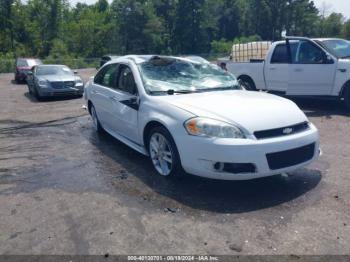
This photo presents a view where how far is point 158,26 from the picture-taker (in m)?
70.8

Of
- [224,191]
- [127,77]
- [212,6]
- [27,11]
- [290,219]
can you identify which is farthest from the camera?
[212,6]

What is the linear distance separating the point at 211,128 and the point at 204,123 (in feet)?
0.33

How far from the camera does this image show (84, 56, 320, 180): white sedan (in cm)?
421

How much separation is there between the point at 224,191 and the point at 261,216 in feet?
2.37

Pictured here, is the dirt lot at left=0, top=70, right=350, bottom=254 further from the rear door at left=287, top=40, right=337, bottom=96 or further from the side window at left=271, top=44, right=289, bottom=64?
the side window at left=271, top=44, right=289, bottom=64

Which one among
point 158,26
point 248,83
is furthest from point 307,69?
point 158,26

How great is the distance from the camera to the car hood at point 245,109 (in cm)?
432

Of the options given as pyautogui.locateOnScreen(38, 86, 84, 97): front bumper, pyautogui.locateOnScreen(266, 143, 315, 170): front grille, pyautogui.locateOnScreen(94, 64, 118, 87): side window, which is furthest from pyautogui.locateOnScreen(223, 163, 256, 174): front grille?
pyautogui.locateOnScreen(38, 86, 84, 97): front bumper

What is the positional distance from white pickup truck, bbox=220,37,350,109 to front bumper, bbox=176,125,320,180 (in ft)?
16.7

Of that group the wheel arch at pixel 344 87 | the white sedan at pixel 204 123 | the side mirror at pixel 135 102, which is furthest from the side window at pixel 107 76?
the wheel arch at pixel 344 87

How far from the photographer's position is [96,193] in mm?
4691

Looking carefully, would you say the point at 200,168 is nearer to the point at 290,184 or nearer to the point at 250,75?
the point at 290,184

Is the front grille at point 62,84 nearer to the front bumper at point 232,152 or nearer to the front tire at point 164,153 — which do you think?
the front tire at point 164,153

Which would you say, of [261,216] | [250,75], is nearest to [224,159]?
[261,216]
